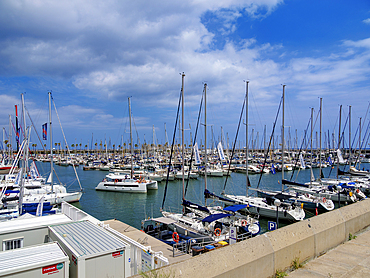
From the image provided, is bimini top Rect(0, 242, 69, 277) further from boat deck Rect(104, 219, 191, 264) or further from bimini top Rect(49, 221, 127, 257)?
boat deck Rect(104, 219, 191, 264)

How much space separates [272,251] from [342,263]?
2034mm

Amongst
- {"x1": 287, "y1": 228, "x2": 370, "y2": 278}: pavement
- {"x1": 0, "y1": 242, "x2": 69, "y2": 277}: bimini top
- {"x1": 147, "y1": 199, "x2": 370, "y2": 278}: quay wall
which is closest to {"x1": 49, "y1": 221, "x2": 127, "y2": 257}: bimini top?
{"x1": 0, "y1": 242, "x2": 69, "y2": 277}: bimini top

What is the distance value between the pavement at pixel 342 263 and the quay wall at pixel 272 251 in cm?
16

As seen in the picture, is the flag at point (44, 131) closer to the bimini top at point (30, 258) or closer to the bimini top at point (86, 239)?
the bimini top at point (86, 239)

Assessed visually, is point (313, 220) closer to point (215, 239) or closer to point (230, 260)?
point (230, 260)

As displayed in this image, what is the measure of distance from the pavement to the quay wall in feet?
0.54

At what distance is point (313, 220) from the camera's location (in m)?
6.56

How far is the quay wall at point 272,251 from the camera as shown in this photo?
179 inches

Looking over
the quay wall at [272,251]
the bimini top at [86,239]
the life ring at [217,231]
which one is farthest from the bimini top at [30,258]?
the life ring at [217,231]

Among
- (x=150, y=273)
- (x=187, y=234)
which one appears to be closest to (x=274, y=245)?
(x=150, y=273)

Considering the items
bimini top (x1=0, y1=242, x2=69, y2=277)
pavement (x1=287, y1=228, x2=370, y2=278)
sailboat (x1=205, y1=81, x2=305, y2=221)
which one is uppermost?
pavement (x1=287, y1=228, x2=370, y2=278)

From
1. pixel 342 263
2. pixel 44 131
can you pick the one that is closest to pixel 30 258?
pixel 342 263

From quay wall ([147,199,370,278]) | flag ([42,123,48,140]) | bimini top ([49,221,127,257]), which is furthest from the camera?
flag ([42,123,48,140])

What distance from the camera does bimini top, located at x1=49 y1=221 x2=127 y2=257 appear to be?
746 centimetres
